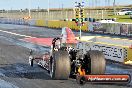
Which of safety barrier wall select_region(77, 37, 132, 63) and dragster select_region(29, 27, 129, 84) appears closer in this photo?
dragster select_region(29, 27, 129, 84)

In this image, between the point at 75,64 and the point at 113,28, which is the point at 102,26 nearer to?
the point at 113,28

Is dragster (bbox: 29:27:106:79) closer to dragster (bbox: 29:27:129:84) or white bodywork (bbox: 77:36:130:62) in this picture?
dragster (bbox: 29:27:129:84)

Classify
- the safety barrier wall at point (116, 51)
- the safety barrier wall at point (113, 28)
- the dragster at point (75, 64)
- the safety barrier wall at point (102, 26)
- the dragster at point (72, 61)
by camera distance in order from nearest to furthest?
the dragster at point (75, 64) → the dragster at point (72, 61) → the safety barrier wall at point (116, 51) → the safety barrier wall at point (113, 28) → the safety barrier wall at point (102, 26)

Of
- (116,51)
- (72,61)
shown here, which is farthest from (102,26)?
(72,61)

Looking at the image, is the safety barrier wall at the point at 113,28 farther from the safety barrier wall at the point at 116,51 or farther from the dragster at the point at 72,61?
the dragster at the point at 72,61

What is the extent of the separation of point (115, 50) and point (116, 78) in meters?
8.66

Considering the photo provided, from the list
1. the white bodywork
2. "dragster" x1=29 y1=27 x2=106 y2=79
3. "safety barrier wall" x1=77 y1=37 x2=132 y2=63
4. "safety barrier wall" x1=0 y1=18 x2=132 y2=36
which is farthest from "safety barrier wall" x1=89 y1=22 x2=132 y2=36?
"dragster" x1=29 y1=27 x2=106 y2=79

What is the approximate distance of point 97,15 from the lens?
7362 cm

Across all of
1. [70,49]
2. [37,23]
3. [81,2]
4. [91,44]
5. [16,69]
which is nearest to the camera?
[70,49]

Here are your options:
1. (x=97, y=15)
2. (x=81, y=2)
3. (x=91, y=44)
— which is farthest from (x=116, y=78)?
(x=97, y=15)

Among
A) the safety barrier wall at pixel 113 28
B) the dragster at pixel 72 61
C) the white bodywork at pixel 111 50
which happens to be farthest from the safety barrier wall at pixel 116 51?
the safety barrier wall at pixel 113 28

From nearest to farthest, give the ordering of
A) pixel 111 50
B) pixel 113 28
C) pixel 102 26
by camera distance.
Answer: pixel 111 50, pixel 113 28, pixel 102 26


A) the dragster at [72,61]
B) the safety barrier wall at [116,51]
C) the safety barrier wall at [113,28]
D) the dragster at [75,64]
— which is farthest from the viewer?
the safety barrier wall at [113,28]

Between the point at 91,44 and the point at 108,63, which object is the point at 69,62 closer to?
the point at 108,63
